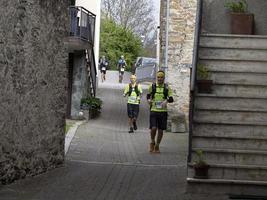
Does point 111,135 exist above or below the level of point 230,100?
below

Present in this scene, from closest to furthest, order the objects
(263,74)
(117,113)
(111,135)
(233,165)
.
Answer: (233,165) → (263,74) → (111,135) → (117,113)

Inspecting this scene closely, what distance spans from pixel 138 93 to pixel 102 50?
34.6 m

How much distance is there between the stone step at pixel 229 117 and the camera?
36.8 feet

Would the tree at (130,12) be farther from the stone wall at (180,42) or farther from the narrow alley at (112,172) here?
the narrow alley at (112,172)

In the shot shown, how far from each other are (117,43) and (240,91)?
136 ft

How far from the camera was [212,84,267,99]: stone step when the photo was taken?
475 inches

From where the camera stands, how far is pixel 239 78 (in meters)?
12.7

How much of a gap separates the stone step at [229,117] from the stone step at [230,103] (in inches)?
3.8

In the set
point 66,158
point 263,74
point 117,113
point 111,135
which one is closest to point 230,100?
point 263,74

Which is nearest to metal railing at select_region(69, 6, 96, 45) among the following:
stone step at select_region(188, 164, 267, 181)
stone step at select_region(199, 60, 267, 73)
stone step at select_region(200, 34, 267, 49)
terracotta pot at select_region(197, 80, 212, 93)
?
stone step at select_region(200, 34, 267, 49)

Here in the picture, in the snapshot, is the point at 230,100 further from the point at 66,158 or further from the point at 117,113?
the point at 117,113

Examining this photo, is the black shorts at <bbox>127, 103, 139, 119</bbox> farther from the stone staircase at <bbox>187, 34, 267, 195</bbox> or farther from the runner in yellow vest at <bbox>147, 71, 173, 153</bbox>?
the stone staircase at <bbox>187, 34, 267, 195</bbox>

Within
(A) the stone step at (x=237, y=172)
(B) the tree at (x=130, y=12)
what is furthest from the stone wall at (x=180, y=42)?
(B) the tree at (x=130, y=12)

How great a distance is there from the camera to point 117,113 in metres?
26.3
